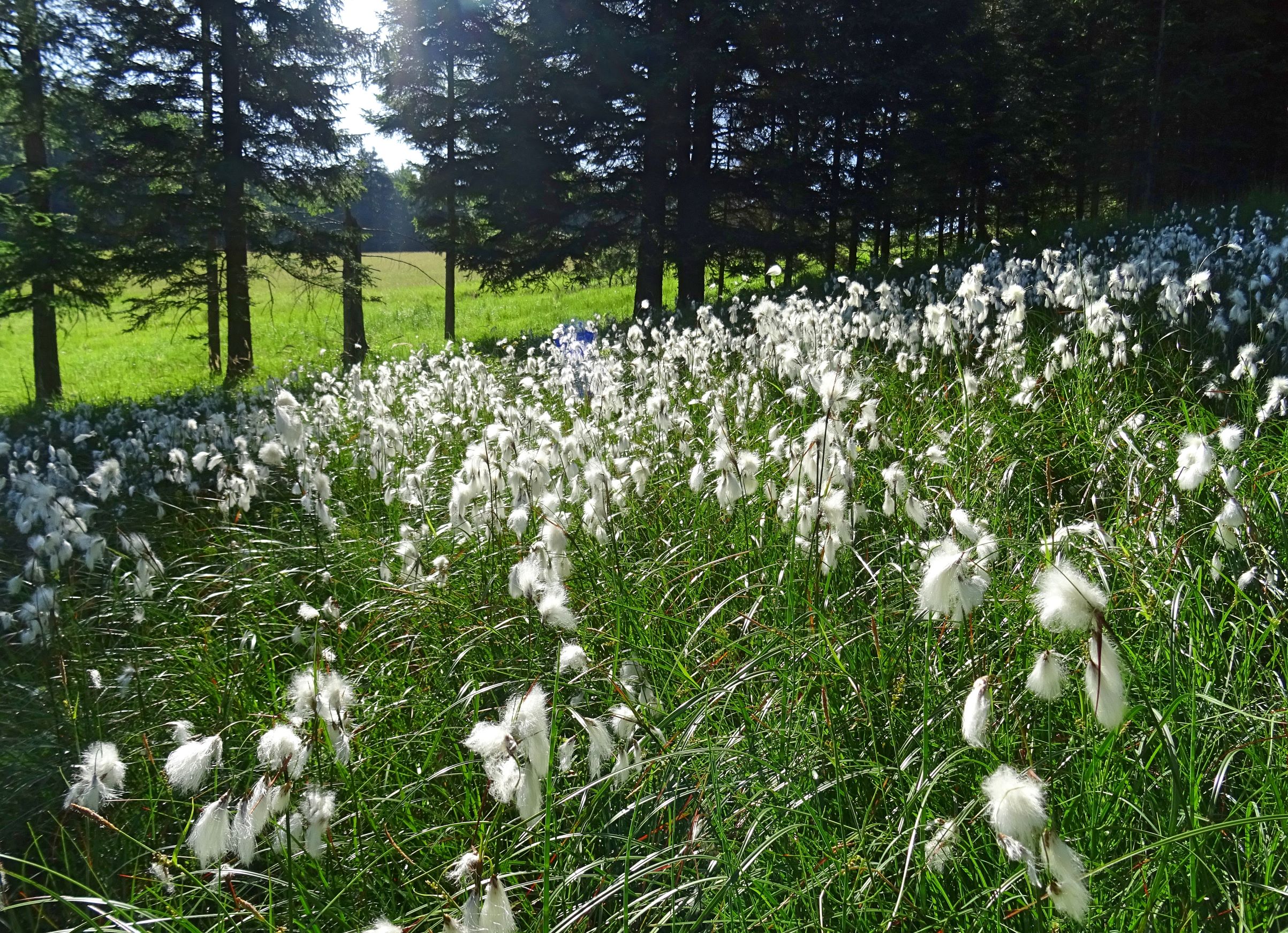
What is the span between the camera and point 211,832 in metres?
1.30

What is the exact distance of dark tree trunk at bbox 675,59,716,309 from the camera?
1666 cm

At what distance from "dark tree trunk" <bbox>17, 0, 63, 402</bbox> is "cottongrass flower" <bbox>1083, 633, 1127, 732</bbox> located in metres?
14.3

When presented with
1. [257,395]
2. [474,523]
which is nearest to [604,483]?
[474,523]

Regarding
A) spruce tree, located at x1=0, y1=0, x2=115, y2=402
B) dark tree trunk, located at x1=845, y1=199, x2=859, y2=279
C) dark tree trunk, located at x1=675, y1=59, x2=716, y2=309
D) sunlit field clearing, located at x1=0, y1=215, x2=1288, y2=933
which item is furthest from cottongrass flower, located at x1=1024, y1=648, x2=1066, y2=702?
dark tree trunk, located at x1=845, y1=199, x2=859, y2=279

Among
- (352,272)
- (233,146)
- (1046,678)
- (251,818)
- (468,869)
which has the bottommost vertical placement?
(468,869)

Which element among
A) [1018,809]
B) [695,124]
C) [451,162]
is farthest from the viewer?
[451,162]

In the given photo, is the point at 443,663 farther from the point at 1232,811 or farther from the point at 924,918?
the point at 1232,811

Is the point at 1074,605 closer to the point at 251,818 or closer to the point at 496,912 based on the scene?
the point at 496,912

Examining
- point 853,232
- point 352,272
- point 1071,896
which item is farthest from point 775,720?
point 853,232

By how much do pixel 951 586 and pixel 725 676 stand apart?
112 cm

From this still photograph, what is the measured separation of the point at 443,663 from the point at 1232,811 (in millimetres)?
2161

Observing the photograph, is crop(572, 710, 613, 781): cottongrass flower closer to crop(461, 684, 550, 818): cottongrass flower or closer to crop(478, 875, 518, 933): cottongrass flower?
crop(461, 684, 550, 818): cottongrass flower

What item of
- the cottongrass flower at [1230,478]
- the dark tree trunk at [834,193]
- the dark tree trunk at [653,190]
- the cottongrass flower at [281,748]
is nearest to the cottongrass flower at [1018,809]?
the cottongrass flower at [281,748]

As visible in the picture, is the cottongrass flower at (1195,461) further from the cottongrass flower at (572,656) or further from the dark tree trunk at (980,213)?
the dark tree trunk at (980,213)
